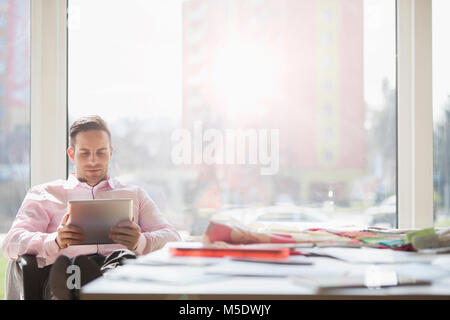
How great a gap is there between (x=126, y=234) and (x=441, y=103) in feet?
6.41

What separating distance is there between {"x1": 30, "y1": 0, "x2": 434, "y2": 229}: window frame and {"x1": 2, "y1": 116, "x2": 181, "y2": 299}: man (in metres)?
0.65

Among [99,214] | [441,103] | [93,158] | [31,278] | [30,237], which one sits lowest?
[31,278]

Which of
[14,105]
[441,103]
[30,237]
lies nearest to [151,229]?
[30,237]

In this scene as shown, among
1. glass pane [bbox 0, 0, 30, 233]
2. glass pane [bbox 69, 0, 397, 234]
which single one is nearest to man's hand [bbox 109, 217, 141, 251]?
glass pane [bbox 69, 0, 397, 234]

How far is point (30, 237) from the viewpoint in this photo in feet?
7.00

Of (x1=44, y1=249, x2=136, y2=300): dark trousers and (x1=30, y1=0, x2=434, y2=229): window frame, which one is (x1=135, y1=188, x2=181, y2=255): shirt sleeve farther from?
(x1=30, y1=0, x2=434, y2=229): window frame

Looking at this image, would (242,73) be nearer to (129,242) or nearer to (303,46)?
(303,46)

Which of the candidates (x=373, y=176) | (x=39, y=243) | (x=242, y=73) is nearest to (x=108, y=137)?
(x=39, y=243)

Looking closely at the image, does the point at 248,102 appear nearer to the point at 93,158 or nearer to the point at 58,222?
the point at 93,158

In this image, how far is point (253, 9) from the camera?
3.02 m

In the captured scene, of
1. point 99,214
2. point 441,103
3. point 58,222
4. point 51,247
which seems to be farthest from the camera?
point 441,103

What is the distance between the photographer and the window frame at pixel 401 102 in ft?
9.52

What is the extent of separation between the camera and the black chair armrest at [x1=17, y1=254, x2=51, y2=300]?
1932 mm
